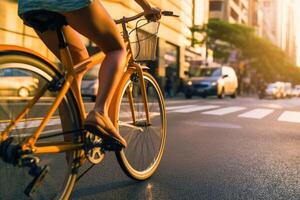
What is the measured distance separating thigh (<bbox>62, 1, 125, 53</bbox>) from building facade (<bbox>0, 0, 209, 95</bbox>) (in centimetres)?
1362

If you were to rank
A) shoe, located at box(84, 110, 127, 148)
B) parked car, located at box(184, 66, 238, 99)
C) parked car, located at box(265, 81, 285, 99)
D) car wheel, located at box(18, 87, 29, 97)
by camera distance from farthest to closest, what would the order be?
parked car, located at box(265, 81, 285, 99)
parked car, located at box(184, 66, 238, 99)
shoe, located at box(84, 110, 127, 148)
car wheel, located at box(18, 87, 29, 97)

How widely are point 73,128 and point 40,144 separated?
0.26m

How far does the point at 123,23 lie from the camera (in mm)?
3084

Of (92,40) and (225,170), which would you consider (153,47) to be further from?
(225,170)

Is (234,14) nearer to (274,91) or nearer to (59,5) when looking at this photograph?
(274,91)

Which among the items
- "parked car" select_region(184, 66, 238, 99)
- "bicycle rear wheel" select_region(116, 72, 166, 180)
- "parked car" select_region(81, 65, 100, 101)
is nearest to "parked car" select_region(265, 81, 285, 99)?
"parked car" select_region(184, 66, 238, 99)

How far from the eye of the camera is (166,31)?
32.6 meters

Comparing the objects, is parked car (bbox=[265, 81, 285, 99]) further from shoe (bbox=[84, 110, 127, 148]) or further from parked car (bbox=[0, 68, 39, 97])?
parked car (bbox=[0, 68, 39, 97])

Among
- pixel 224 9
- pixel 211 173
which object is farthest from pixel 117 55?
pixel 224 9

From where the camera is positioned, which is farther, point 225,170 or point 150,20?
Result: point 225,170

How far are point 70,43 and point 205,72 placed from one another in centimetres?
2117

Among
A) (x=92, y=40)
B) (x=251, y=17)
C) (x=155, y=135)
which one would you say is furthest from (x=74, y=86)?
(x=251, y=17)

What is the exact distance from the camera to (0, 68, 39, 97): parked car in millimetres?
1940

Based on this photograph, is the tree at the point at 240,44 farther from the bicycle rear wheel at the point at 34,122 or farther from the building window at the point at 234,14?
the bicycle rear wheel at the point at 34,122
